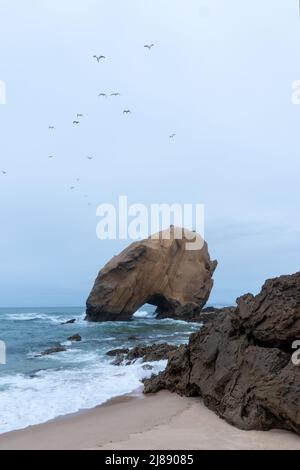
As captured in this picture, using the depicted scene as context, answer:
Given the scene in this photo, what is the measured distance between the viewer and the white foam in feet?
26.2

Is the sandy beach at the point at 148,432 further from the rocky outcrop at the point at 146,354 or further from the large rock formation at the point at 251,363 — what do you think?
the rocky outcrop at the point at 146,354

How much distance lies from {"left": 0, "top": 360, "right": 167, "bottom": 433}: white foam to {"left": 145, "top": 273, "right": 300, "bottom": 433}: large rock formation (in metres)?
1.61

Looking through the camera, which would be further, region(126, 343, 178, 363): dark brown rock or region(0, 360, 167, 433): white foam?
region(126, 343, 178, 363): dark brown rock

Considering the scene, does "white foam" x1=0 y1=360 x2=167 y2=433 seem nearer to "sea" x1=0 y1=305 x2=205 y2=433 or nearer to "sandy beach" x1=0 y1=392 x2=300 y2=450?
"sea" x1=0 y1=305 x2=205 y2=433

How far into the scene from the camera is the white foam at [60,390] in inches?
315

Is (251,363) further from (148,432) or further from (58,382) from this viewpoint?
(58,382)

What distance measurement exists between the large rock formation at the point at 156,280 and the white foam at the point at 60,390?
62.5 feet

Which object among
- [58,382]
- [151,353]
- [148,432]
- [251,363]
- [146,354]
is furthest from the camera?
[146,354]

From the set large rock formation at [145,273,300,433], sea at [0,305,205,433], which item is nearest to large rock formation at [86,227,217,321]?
sea at [0,305,205,433]

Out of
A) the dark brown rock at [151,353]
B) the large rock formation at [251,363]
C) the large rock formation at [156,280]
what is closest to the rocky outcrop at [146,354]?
the dark brown rock at [151,353]

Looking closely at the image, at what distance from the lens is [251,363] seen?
6910 millimetres

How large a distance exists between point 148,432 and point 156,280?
1079 inches

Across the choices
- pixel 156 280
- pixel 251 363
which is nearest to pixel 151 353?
pixel 251 363

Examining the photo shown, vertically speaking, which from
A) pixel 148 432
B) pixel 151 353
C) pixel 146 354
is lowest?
pixel 146 354
